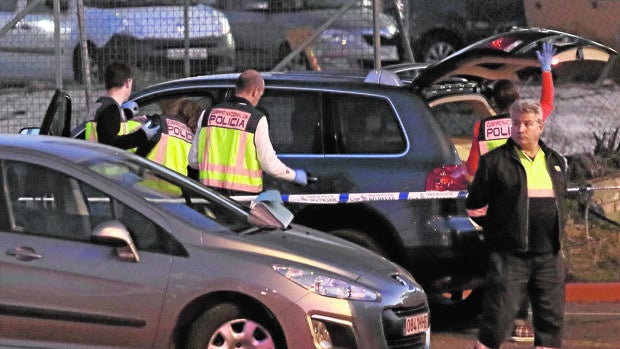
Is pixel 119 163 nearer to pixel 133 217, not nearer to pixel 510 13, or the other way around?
pixel 133 217

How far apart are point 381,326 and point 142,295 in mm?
1223

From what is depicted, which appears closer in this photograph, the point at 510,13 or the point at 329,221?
the point at 329,221

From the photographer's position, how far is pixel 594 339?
8703mm

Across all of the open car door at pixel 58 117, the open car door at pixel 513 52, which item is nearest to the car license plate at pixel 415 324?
the open car door at pixel 513 52

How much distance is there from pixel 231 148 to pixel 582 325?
285cm

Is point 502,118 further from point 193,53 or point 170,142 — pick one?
point 193,53

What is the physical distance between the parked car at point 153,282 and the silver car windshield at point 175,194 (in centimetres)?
6

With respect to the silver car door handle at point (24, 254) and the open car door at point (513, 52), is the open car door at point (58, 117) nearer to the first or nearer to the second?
the open car door at point (513, 52)

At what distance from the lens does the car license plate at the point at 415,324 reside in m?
6.80

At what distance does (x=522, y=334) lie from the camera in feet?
28.1

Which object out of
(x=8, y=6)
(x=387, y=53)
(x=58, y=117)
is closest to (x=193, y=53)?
(x=8, y=6)

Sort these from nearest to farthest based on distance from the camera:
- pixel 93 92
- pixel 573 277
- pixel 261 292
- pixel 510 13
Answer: pixel 261 292 → pixel 573 277 → pixel 93 92 → pixel 510 13

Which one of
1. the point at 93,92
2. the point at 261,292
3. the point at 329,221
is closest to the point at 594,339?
the point at 329,221

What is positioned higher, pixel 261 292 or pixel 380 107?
pixel 380 107
